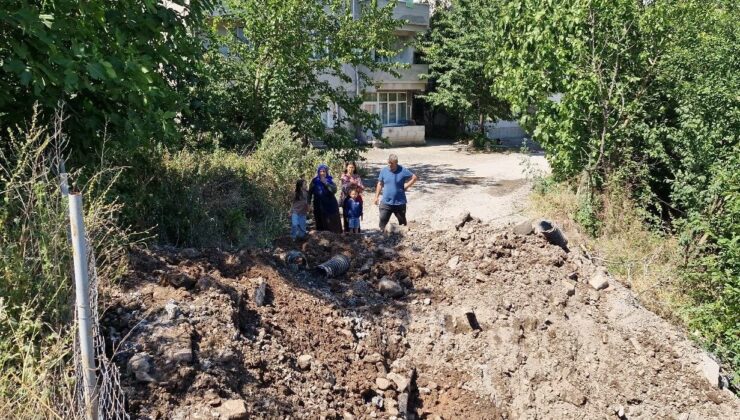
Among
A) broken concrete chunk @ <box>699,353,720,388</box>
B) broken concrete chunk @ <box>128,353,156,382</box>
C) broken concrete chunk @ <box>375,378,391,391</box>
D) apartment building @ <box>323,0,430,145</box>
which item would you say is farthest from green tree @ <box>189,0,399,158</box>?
apartment building @ <box>323,0,430,145</box>

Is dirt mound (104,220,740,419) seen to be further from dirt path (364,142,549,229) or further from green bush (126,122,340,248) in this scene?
dirt path (364,142,549,229)

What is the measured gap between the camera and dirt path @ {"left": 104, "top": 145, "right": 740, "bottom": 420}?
12.6ft

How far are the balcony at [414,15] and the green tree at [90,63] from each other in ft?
74.0

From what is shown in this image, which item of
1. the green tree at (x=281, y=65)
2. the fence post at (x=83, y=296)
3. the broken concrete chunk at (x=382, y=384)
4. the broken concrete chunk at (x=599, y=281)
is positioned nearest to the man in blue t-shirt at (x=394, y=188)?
the broken concrete chunk at (x=599, y=281)

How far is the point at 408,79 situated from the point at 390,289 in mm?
23437

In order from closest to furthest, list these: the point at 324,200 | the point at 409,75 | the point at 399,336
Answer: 1. the point at 399,336
2. the point at 324,200
3. the point at 409,75

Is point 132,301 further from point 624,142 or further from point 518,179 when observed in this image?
point 518,179

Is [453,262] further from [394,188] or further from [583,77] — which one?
[583,77]

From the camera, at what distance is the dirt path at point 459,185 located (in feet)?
39.0

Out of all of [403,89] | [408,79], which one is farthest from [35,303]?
[403,89]

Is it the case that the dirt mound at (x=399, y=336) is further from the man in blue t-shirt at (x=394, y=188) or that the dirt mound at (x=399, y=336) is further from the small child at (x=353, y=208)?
the small child at (x=353, y=208)

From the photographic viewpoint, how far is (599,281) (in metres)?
6.52

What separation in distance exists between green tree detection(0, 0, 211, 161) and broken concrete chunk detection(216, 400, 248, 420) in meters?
2.56

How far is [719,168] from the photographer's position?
7.34 meters
